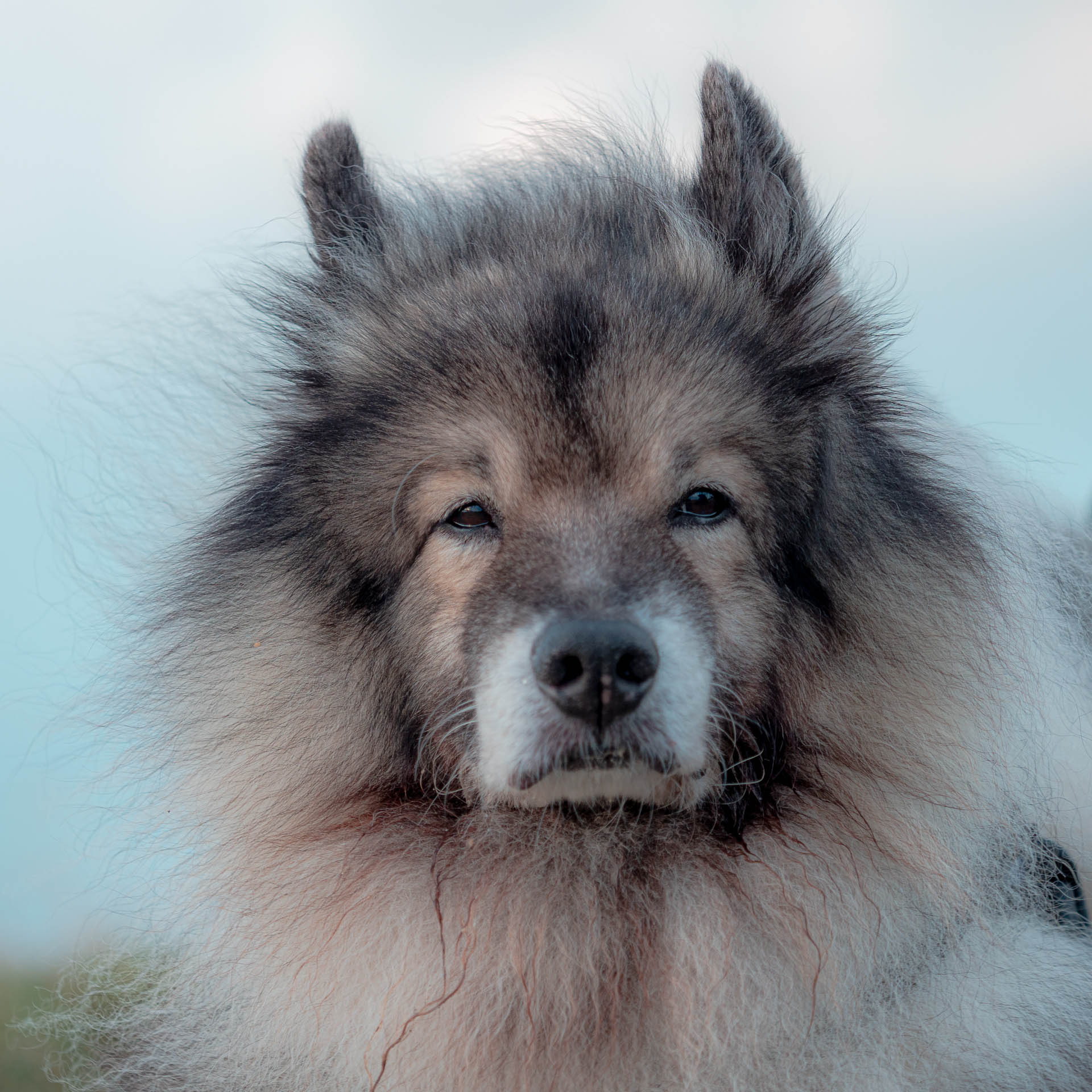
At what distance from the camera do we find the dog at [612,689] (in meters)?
2.44

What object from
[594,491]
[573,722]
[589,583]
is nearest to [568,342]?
[594,491]

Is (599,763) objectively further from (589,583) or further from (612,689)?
(589,583)

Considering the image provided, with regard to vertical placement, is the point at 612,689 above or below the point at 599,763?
above

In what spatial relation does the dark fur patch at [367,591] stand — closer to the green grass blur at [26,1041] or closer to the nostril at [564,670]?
the nostril at [564,670]

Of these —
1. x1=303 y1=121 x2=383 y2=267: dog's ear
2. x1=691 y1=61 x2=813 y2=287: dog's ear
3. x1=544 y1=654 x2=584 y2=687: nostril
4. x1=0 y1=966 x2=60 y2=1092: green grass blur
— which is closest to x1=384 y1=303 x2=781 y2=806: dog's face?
x1=544 y1=654 x2=584 y2=687: nostril

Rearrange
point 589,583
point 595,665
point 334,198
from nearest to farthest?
point 595,665 → point 589,583 → point 334,198

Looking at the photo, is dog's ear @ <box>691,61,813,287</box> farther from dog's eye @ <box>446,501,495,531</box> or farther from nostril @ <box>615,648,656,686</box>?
nostril @ <box>615,648,656,686</box>

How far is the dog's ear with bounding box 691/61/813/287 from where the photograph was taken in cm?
280

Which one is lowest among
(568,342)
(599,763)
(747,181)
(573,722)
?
(599,763)

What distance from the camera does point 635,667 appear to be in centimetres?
212

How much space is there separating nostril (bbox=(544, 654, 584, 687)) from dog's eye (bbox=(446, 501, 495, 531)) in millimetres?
529

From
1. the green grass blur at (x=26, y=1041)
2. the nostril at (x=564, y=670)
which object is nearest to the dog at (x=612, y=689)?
the nostril at (x=564, y=670)

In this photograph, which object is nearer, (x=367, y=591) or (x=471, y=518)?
(x=471, y=518)

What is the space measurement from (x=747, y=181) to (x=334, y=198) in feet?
4.04
